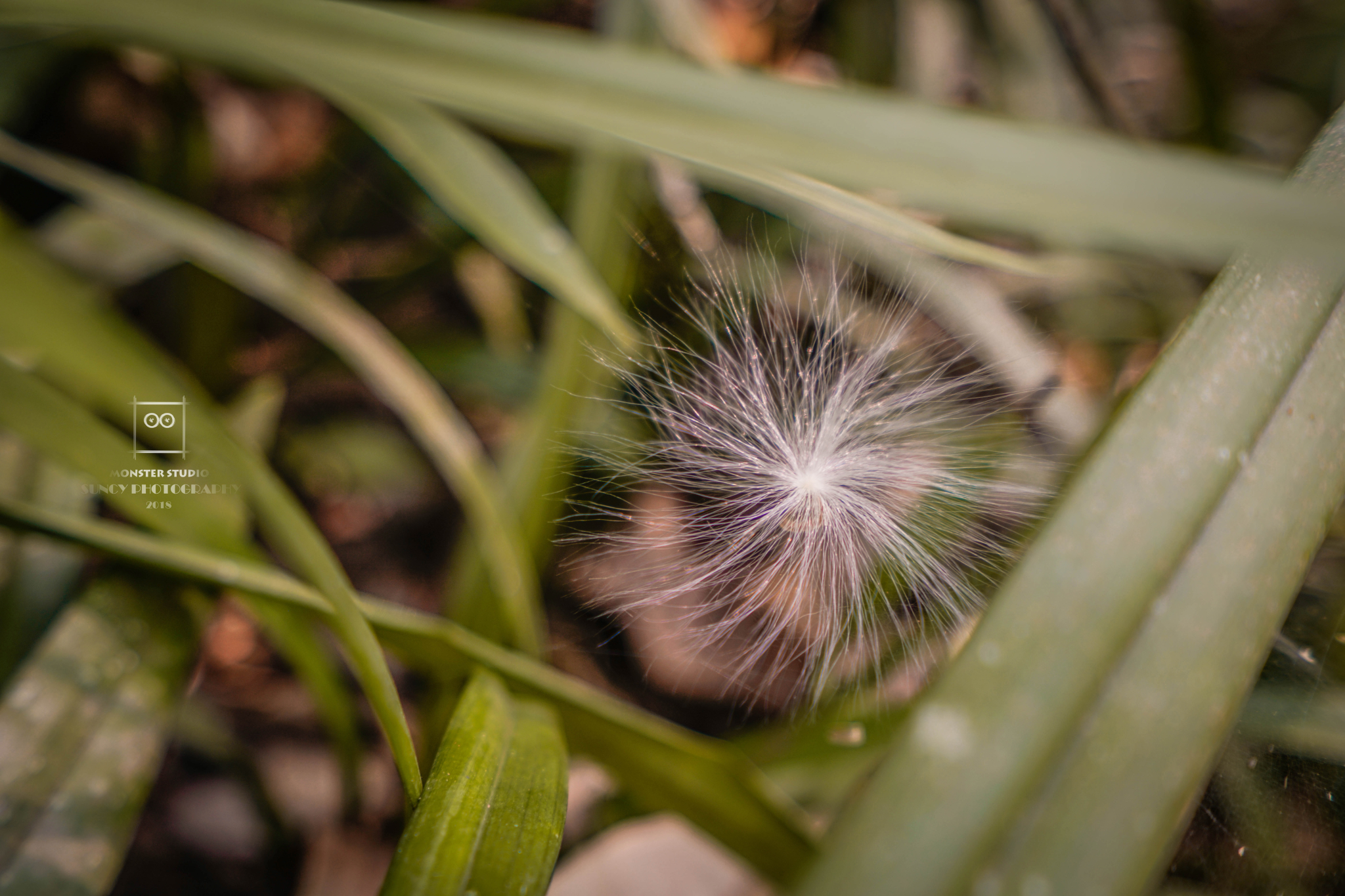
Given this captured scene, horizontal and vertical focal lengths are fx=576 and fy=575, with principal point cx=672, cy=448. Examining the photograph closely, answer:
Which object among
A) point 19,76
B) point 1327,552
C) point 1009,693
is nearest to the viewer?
point 1009,693

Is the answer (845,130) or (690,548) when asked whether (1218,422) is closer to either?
(845,130)

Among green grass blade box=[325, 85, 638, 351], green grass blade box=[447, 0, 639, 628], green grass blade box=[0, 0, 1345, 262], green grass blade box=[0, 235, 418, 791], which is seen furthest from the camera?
green grass blade box=[447, 0, 639, 628]

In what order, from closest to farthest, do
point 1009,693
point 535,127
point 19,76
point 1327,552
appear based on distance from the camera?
point 1009,693, point 535,127, point 1327,552, point 19,76

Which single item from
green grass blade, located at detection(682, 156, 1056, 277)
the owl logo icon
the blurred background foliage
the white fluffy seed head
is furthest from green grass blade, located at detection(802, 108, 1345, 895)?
the owl logo icon

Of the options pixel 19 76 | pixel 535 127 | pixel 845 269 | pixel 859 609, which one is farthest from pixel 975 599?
pixel 19 76

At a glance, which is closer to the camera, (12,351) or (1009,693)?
(1009,693)

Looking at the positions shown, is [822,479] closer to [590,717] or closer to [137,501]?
[590,717]

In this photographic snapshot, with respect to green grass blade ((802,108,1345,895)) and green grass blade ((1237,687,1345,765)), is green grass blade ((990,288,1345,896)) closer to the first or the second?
green grass blade ((802,108,1345,895))
